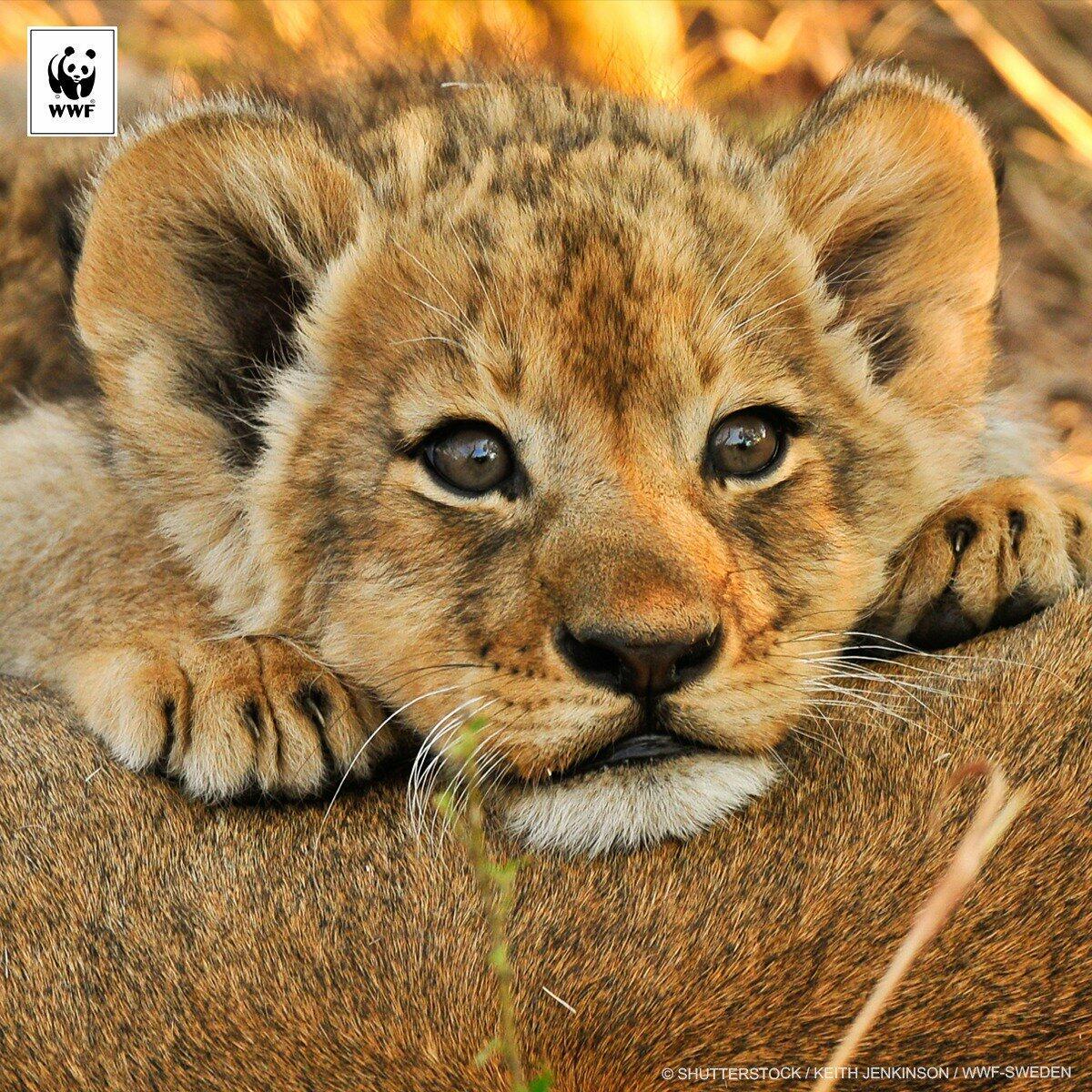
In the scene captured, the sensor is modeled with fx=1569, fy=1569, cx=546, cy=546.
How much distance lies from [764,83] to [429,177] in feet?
12.0

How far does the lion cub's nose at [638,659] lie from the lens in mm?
2385

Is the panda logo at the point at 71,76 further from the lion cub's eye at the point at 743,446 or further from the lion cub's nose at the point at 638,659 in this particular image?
the lion cub's nose at the point at 638,659

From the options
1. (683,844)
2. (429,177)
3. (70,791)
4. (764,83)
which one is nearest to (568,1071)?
(683,844)

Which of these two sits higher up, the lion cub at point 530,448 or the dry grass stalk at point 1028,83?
the dry grass stalk at point 1028,83

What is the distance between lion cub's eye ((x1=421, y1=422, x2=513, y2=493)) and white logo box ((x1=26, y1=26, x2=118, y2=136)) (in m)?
1.90

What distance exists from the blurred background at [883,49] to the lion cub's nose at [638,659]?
3.31m

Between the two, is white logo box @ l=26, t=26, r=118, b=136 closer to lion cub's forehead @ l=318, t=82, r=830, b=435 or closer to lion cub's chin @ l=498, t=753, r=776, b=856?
lion cub's forehead @ l=318, t=82, r=830, b=435

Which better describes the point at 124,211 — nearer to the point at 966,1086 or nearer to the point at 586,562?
the point at 586,562

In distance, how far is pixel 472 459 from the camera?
2789mm

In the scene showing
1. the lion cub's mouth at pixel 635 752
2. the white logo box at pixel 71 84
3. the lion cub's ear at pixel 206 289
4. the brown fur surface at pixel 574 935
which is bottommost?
the brown fur surface at pixel 574 935

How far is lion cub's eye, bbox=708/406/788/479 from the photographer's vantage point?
9.36 ft

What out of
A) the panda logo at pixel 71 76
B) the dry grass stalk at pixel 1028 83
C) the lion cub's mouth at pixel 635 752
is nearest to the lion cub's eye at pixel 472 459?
the lion cub's mouth at pixel 635 752

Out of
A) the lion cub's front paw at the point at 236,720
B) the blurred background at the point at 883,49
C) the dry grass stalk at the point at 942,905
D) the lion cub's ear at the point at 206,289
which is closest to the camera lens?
the dry grass stalk at the point at 942,905

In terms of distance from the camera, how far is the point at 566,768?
2533 millimetres
